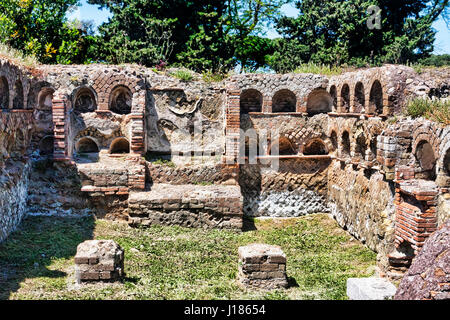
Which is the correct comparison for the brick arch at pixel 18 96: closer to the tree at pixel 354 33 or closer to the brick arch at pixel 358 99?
the brick arch at pixel 358 99

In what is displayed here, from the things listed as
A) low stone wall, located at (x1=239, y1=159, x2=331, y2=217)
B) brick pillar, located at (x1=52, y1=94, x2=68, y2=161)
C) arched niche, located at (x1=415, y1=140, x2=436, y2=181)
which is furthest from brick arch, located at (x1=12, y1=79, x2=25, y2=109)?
arched niche, located at (x1=415, y1=140, x2=436, y2=181)

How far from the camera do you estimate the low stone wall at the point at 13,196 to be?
9.39 meters

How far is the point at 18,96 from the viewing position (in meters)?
11.5

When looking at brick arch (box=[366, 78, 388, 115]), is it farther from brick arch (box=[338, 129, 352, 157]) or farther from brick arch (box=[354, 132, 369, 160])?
brick arch (box=[338, 129, 352, 157])

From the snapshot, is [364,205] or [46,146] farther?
[46,146]

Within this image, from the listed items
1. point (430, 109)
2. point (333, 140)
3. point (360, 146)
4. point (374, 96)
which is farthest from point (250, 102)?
point (430, 109)

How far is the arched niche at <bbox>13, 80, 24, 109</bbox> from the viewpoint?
1126 centimetres

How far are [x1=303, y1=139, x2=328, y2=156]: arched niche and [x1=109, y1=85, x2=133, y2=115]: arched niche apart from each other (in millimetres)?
5259

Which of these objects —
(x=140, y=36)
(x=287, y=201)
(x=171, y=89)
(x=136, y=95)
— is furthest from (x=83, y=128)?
(x=140, y=36)

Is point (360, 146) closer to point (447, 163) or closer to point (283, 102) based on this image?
point (283, 102)

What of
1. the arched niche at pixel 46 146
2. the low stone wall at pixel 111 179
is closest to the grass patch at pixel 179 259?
the low stone wall at pixel 111 179

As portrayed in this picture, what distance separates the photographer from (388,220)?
28.4 feet

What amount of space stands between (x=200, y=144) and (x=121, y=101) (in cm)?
258

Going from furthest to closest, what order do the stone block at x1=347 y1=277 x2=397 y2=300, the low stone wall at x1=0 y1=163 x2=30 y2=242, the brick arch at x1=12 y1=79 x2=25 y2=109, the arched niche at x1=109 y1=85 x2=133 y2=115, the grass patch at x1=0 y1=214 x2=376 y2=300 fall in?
the arched niche at x1=109 y1=85 x2=133 y2=115 → the brick arch at x1=12 y1=79 x2=25 y2=109 → the low stone wall at x1=0 y1=163 x2=30 y2=242 → the grass patch at x1=0 y1=214 x2=376 y2=300 → the stone block at x1=347 y1=277 x2=397 y2=300
